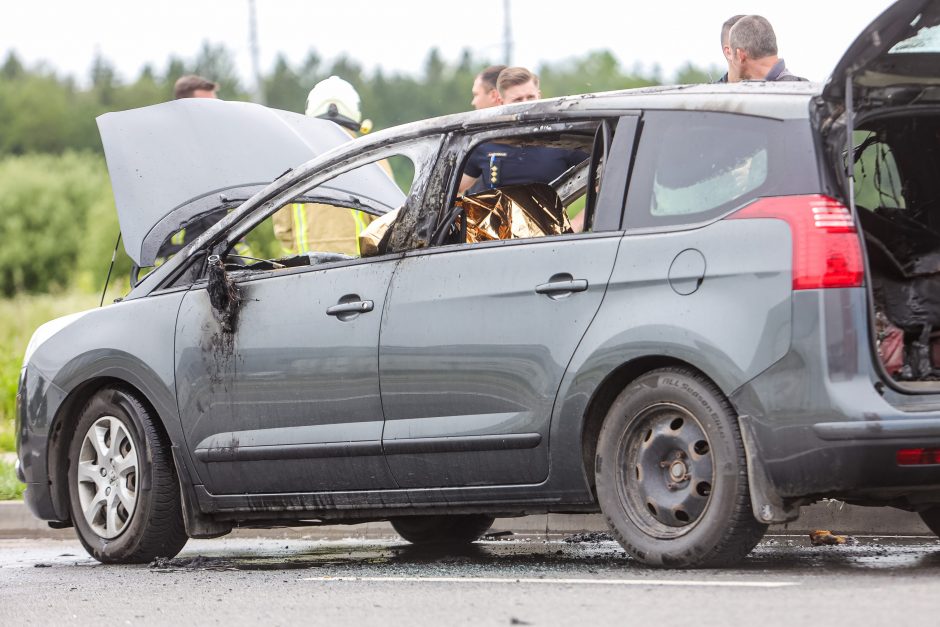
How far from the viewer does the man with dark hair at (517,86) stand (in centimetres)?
884

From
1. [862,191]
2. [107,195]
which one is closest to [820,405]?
[862,191]

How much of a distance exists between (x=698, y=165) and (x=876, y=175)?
0.92 meters

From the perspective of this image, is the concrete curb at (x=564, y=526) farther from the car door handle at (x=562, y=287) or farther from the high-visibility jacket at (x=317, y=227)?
the high-visibility jacket at (x=317, y=227)

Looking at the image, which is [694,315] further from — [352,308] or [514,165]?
[514,165]

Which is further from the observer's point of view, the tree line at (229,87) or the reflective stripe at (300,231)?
the tree line at (229,87)

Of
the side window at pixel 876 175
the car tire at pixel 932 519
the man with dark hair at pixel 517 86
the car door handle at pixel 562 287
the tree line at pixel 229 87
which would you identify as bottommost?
the car tire at pixel 932 519

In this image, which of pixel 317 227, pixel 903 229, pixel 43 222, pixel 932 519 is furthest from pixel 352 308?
pixel 43 222

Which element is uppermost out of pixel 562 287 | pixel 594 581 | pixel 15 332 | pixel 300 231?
pixel 300 231

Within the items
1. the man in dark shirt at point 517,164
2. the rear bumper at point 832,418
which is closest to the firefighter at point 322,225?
the man in dark shirt at point 517,164

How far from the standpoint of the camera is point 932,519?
6543 mm

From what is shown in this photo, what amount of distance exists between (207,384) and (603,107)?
2168 mm

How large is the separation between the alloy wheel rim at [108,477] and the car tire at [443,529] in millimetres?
1315

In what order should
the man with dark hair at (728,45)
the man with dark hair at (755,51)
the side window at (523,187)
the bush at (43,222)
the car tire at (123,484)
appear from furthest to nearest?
the bush at (43,222) → the man with dark hair at (728,45) → the man with dark hair at (755,51) → the car tire at (123,484) → the side window at (523,187)

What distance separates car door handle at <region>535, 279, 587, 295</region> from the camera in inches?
224
